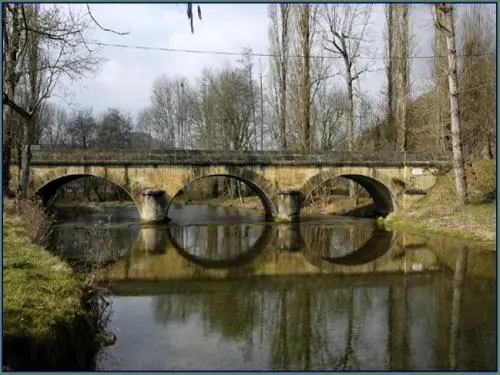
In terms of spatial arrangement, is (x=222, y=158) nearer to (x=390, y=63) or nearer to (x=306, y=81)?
(x=306, y=81)

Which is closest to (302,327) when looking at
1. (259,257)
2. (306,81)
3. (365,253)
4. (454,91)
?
(259,257)

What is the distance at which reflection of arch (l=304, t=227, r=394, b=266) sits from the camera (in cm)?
1405

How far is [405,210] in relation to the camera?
23188 millimetres

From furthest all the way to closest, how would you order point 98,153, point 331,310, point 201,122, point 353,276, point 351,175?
point 201,122
point 351,175
point 98,153
point 353,276
point 331,310

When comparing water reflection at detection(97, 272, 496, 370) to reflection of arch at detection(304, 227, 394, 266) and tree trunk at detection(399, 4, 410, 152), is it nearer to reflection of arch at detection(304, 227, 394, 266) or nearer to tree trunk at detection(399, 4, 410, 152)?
reflection of arch at detection(304, 227, 394, 266)

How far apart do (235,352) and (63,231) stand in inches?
615

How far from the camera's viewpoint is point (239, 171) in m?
23.0

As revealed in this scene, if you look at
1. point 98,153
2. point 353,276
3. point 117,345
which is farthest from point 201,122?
point 117,345

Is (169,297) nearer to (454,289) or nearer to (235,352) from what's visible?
(235,352)

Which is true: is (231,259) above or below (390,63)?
below

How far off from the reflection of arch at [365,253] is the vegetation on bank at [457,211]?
2.03 meters

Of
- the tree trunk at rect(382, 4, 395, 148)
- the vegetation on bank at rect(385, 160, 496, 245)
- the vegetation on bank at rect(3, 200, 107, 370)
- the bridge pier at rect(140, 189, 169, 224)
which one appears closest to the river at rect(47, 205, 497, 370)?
the vegetation on bank at rect(3, 200, 107, 370)

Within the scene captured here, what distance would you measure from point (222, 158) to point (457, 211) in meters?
10.3

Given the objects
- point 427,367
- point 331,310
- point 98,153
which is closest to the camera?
point 427,367
